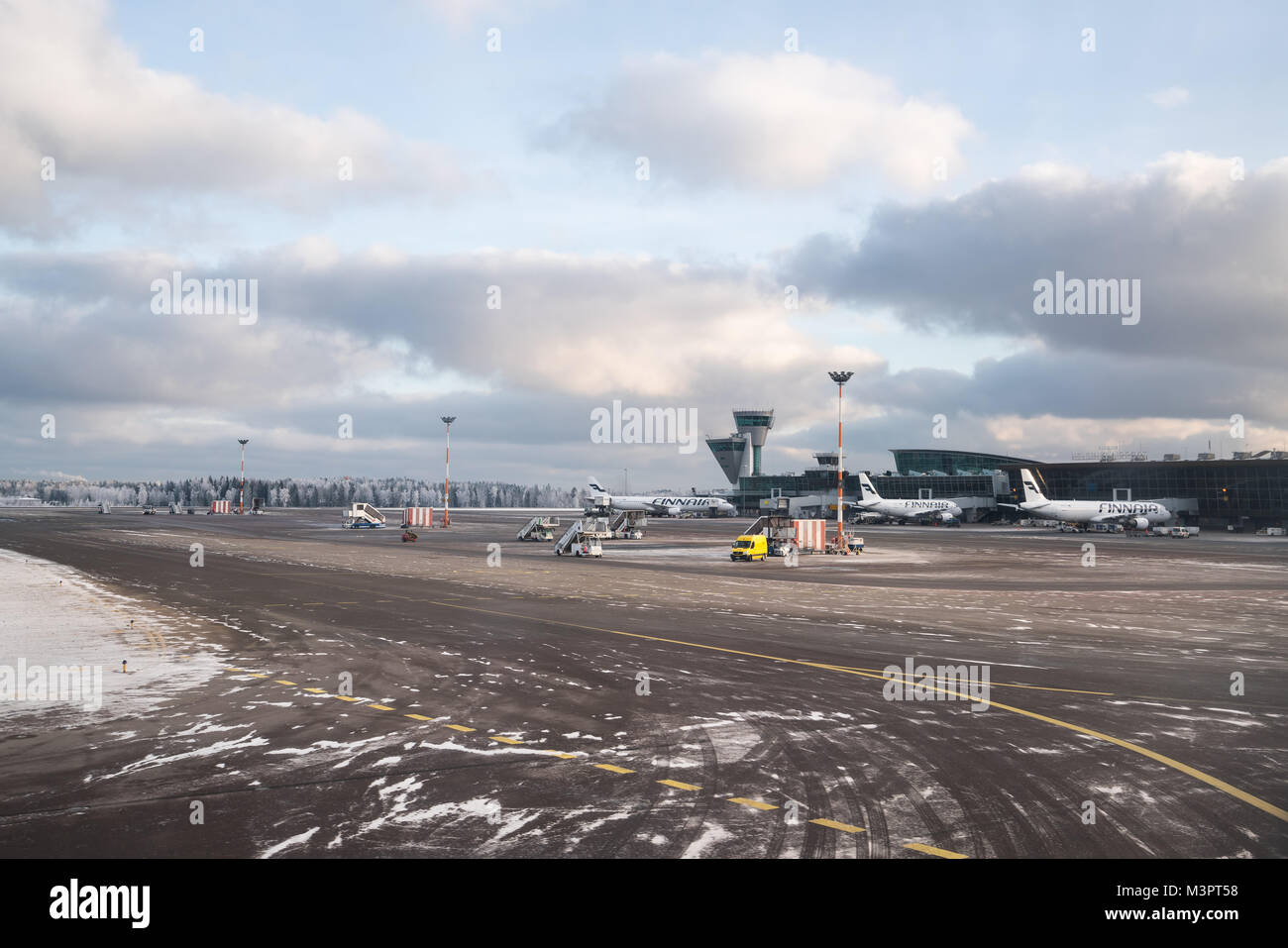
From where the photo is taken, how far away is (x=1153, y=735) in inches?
531

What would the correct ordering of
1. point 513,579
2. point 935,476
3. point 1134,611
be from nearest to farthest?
point 1134,611 → point 513,579 → point 935,476

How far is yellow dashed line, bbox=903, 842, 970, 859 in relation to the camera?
8422 millimetres

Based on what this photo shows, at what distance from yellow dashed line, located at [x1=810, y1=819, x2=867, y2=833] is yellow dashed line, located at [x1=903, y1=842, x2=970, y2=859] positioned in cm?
55

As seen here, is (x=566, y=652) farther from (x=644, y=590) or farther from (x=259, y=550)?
(x=259, y=550)

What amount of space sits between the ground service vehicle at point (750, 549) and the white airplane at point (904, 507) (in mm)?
74162

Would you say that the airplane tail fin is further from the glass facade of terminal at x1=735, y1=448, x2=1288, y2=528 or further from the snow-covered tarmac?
the snow-covered tarmac

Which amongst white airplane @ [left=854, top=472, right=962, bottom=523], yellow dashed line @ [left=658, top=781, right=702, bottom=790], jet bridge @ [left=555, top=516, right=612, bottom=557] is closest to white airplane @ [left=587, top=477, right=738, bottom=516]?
white airplane @ [left=854, top=472, right=962, bottom=523]

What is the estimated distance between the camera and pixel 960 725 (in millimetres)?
14000

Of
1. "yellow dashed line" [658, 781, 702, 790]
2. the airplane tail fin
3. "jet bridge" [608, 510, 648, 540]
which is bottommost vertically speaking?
"jet bridge" [608, 510, 648, 540]

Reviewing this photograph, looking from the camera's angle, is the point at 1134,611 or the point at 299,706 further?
the point at 1134,611

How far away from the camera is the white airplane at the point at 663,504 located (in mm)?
150250
